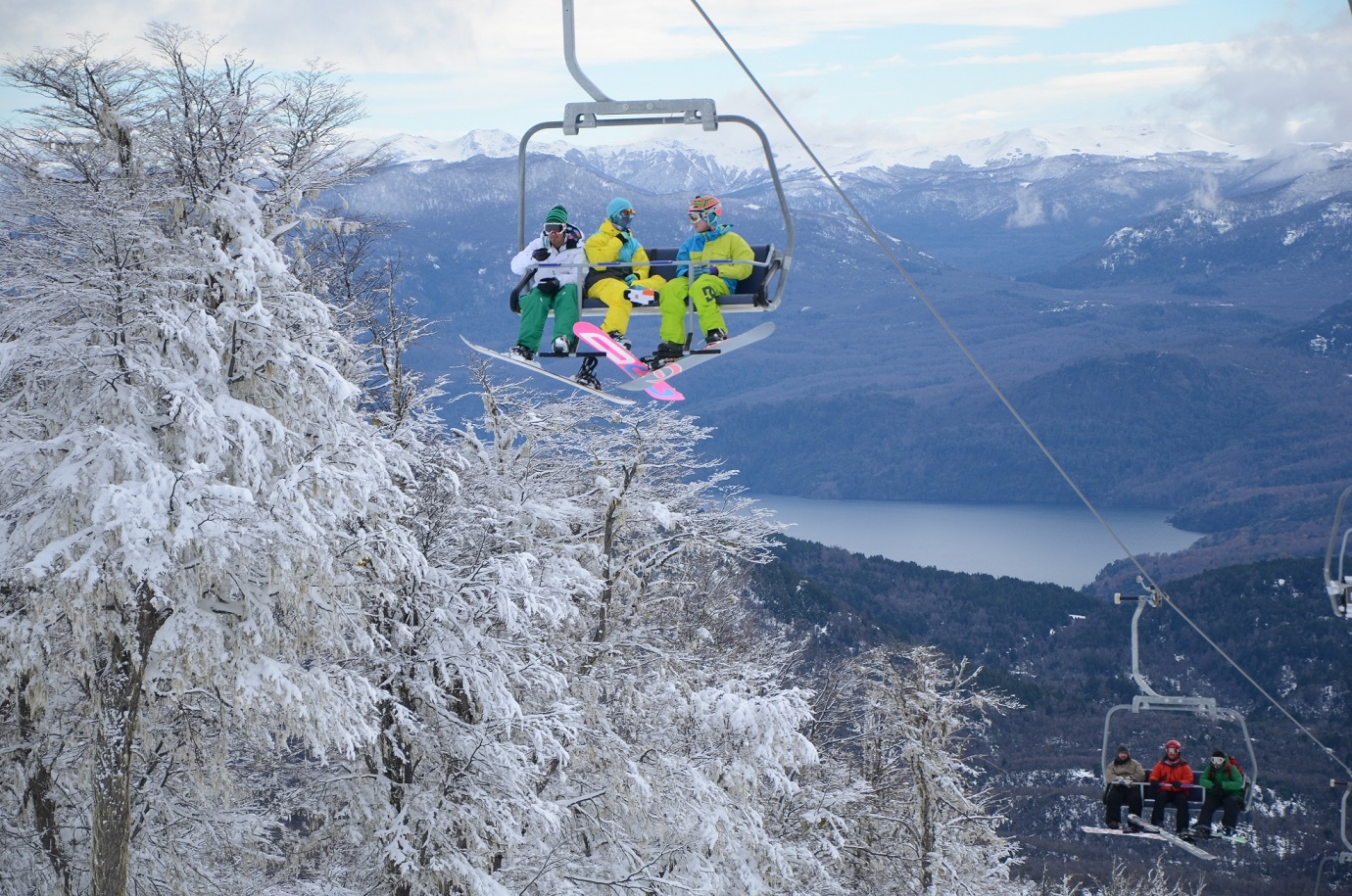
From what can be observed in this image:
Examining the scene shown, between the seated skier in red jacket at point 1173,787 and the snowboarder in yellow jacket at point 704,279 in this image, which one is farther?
the seated skier in red jacket at point 1173,787

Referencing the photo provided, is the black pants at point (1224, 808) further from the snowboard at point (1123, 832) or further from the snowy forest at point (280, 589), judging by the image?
the snowy forest at point (280, 589)

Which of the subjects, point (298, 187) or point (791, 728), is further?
point (791, 728)

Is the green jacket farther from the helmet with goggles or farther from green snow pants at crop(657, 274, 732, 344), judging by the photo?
the helmet with goggles

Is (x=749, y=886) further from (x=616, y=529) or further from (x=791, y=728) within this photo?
(x=616, y=529)

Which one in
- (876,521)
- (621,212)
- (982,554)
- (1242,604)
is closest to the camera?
(621,212)

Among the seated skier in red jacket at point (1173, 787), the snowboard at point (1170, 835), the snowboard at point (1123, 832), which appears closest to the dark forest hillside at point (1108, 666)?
the seated skier in red jacket at point (1173, 787)

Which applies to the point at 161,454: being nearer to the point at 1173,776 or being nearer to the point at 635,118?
the point at 635,118

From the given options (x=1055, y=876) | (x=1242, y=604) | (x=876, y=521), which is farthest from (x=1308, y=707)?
(x=876, y=521)
